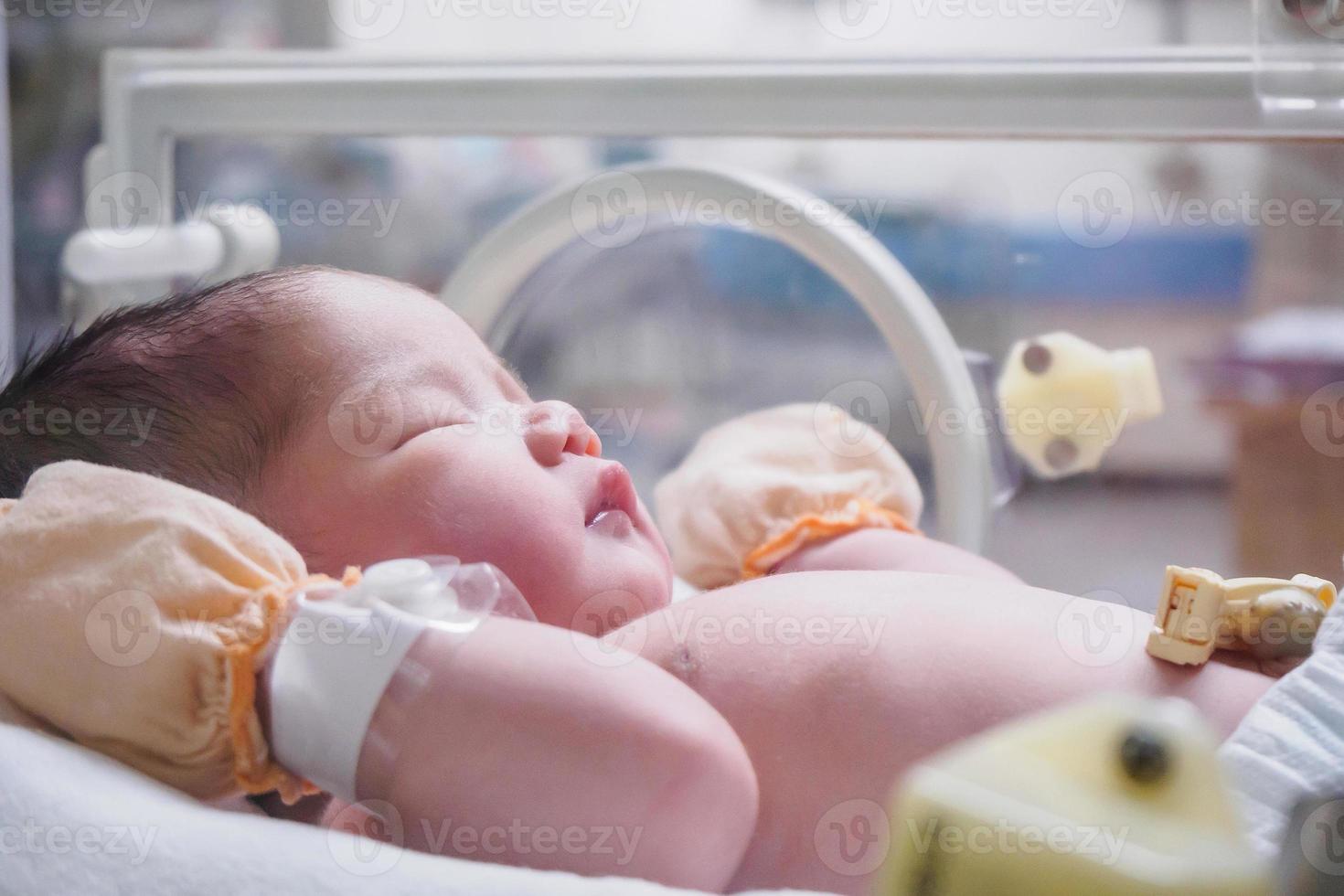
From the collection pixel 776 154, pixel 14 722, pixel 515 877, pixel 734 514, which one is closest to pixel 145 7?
pixel 776 154

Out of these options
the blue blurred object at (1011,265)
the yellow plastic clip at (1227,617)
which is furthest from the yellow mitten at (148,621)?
the blue blurred object at (1011,265)

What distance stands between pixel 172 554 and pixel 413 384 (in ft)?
0.61

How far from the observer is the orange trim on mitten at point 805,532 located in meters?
0.86

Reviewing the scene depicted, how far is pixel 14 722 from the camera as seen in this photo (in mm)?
514

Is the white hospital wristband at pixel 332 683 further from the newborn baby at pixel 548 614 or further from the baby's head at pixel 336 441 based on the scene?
the baby's head at pixel 336 441

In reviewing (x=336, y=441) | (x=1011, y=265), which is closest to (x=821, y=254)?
(x=336, y=441)

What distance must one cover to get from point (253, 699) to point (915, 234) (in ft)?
5.27

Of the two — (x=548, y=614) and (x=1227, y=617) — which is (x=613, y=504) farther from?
(x=1227, y=617)

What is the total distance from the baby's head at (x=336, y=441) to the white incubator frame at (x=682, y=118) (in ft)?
0.97

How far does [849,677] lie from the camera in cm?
56

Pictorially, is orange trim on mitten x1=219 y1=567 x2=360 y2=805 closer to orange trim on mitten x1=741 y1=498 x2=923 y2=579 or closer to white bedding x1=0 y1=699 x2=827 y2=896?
white bedding x1=0 y1=699 x2=827 y2=896

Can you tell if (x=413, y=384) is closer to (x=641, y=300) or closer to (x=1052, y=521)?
(x=641, y=300)

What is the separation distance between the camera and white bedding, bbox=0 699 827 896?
43 centimetres

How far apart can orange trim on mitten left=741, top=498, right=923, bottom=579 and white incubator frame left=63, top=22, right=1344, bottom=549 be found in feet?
0.20
